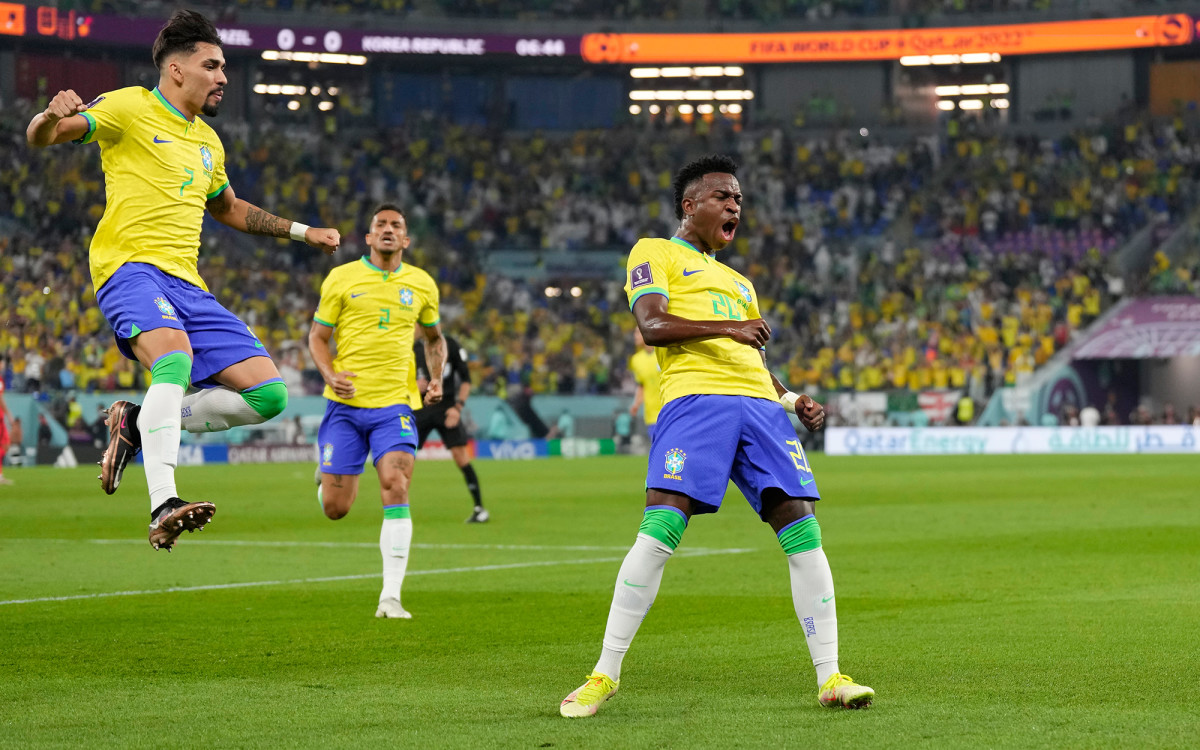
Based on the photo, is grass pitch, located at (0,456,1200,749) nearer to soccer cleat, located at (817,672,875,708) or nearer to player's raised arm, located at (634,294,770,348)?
soccer cleat, located at (817,672,875,708)

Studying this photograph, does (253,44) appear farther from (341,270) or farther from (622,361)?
(341,270)

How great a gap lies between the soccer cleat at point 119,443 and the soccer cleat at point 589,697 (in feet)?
7.66

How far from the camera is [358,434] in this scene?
1025cm

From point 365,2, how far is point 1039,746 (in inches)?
1881

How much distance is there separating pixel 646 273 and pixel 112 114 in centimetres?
271

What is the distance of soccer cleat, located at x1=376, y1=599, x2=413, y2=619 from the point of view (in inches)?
356

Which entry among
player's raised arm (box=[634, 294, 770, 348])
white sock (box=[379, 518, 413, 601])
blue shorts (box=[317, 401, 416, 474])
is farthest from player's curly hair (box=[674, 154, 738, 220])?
blue shorts (box=[317, 401, 416, 474])

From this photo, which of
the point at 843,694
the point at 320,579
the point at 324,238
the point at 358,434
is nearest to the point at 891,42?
the point at 320,579

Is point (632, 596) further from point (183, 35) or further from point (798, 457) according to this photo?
point (183, 35)

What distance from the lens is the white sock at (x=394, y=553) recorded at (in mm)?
9297

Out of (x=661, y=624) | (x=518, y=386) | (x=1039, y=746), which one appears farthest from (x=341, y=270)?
(x=518, y=386)

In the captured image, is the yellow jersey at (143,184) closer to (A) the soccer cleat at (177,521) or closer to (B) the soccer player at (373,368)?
(A) the soccer cleat at (177,521)

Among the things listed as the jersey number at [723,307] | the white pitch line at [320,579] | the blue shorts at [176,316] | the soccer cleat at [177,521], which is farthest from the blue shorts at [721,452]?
the white pitch line at [320,579]

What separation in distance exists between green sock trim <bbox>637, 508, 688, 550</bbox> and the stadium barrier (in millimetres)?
31978
